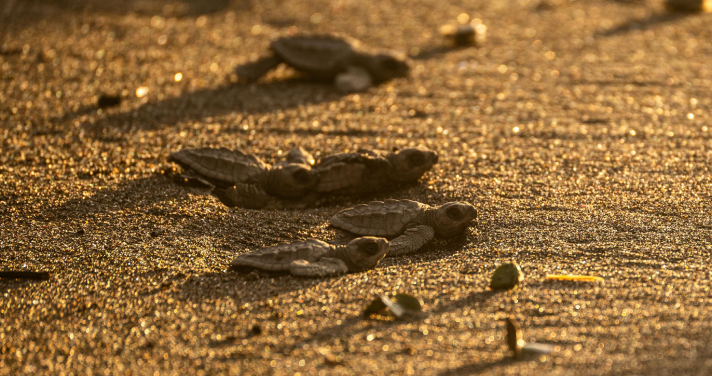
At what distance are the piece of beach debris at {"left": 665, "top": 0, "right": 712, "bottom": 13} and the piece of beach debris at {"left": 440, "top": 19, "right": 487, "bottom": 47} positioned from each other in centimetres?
213

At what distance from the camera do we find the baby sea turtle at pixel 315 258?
2547mm

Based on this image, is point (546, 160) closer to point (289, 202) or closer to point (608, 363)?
point (289, 202)

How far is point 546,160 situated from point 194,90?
238 cm

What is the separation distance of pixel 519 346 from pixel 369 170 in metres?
1.45

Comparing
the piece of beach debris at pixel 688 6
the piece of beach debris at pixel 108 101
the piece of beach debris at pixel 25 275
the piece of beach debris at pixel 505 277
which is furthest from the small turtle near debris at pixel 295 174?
the piece of beach debris at pixel 688 6

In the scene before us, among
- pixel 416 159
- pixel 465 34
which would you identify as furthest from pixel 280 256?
pixel 465 34

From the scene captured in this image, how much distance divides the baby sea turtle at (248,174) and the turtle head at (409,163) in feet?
1.27

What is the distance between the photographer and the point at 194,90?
15.4 ft

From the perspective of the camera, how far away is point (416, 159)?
3359 mm

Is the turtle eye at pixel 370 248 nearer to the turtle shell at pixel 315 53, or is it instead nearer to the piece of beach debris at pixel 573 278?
the piece of beach debris at pixel 573 278

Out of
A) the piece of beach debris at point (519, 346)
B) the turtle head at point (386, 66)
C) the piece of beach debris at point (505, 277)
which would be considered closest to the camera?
the piece of beach debris at point (519, 346)

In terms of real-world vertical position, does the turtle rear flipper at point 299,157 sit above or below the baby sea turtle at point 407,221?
above

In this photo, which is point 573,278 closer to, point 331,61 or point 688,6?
point 331,61

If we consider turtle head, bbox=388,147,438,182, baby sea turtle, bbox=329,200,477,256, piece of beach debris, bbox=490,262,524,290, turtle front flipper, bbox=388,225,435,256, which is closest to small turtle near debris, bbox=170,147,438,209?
turtle head, bbox=388,147,438,182
